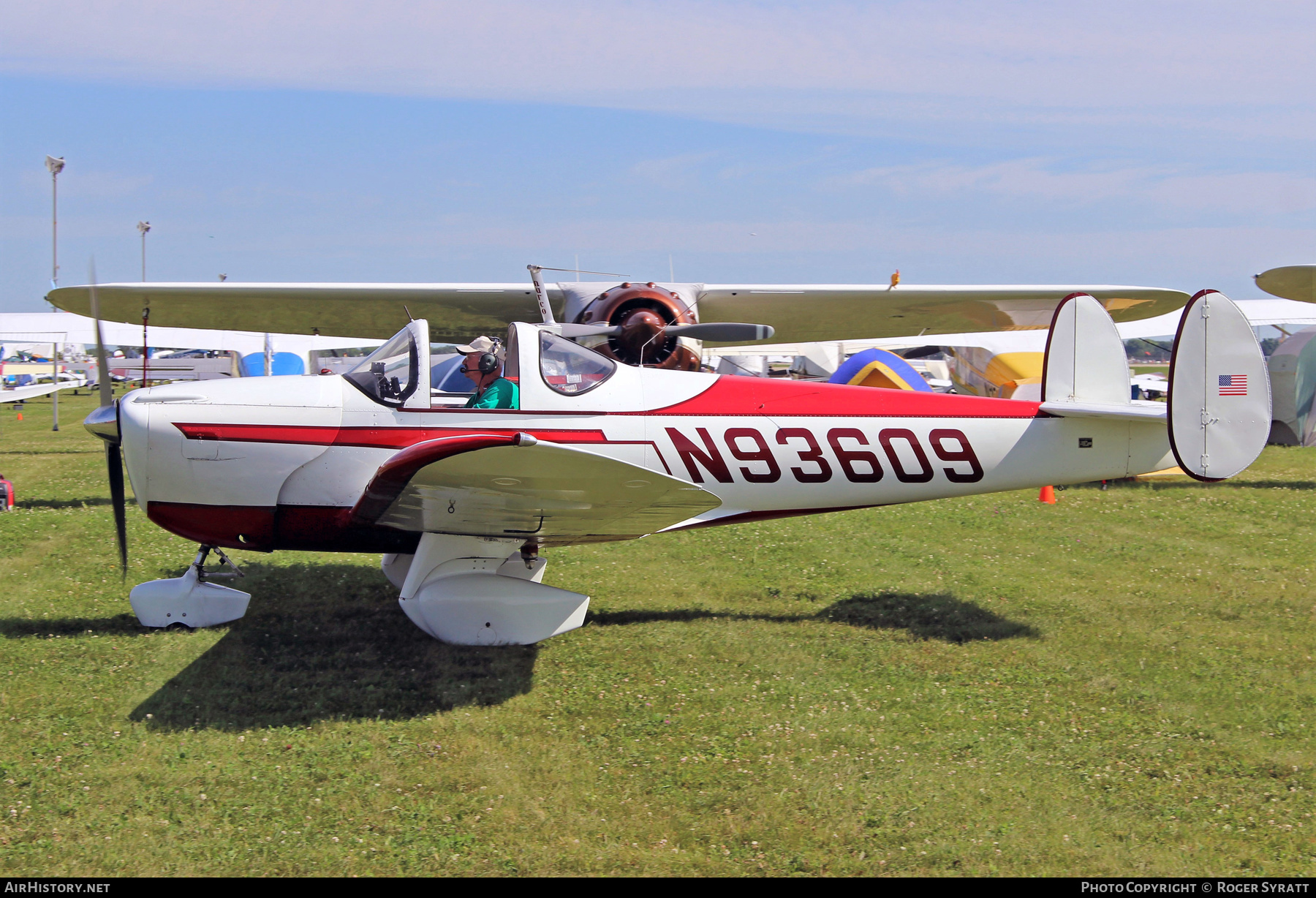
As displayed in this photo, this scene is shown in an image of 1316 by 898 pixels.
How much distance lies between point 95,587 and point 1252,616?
27.7ft

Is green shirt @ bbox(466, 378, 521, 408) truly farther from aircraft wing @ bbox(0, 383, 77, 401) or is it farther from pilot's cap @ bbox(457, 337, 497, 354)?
aircraft wing @ bbox(0, 383, 77, 401)

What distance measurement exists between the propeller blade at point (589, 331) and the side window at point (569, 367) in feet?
13.4

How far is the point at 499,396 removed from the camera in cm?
559

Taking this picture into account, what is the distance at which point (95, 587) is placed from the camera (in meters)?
6.84

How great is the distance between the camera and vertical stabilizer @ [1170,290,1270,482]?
5.82 meters

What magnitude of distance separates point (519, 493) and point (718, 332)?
684 centimetres

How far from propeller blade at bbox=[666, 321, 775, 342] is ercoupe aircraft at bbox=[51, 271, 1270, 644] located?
199 inches

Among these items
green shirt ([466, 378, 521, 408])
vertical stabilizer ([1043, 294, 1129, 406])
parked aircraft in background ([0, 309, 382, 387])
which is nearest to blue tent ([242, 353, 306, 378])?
parked aircraft in background ([0, 309, 382, 387])

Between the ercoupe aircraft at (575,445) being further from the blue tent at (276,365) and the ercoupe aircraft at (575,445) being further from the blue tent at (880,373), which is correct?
the blue tent at (276,365)

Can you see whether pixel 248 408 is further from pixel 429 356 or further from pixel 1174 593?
pixel 1174 593

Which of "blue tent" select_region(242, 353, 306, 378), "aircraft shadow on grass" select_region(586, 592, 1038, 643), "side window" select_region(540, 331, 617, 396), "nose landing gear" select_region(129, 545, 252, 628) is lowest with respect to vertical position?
"aircraft shadow on grass" select_region(586, 592, 1038, 643)

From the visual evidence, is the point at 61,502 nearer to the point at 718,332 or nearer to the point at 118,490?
the point at 118,490

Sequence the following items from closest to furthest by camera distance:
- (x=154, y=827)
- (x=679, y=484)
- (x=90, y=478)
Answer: (x=154, y=827) < (x=679, y=484) < (x=90, y=478)

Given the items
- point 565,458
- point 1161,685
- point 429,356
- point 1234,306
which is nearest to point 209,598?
point 429,356
